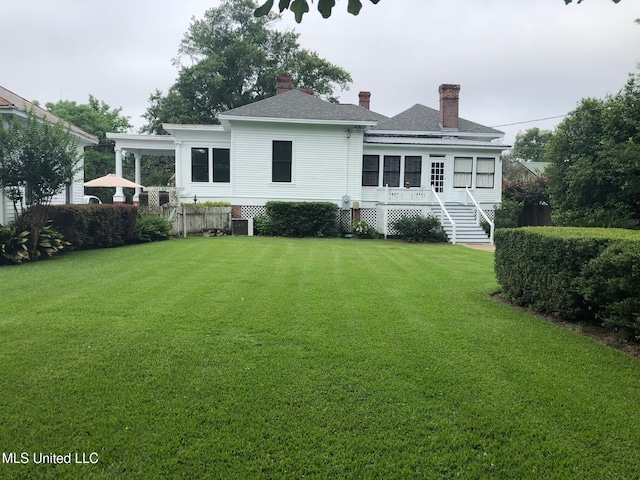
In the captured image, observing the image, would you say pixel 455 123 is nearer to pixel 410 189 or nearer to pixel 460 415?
pixel 410 189

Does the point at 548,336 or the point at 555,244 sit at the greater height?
the point at 555,244

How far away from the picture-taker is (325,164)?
18656 mm

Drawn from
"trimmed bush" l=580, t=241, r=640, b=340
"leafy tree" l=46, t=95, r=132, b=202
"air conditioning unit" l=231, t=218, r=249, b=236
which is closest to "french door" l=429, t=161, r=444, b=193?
"air conditioning unit" l=231, t=218, r=249, b=236

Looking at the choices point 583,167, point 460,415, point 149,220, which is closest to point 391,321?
point 460,415

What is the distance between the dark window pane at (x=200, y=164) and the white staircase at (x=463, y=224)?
33.6 ft

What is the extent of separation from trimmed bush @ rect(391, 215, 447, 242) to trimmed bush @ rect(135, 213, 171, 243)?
896cm

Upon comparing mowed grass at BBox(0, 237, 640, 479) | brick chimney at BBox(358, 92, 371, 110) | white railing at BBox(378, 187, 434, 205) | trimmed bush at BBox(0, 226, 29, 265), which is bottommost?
mowed grass at BBox(0, 237, 640, 479)

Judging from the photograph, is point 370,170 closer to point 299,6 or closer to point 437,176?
point 437,176

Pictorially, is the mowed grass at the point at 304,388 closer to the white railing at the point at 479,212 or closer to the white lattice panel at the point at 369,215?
the white railing at the point at 479,212

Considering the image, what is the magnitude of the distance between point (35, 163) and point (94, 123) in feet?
106

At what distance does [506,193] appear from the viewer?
23375 millimetres

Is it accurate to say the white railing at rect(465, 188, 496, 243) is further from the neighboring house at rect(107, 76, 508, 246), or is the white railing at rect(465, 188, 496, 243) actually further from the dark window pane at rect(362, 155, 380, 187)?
the dark window pane at rect(362, 155, 380, 187)

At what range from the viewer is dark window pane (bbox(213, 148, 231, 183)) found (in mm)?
18625

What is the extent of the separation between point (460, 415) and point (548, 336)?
2.47 m
